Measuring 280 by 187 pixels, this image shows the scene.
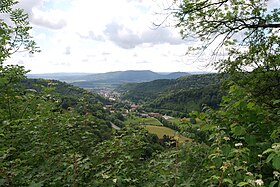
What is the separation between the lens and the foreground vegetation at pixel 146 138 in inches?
106

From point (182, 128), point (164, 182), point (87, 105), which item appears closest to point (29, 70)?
point (87, 105)

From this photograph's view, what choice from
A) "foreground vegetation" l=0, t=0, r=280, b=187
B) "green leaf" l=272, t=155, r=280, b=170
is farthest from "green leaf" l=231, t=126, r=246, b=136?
"green leaf" l=272, t=155, r=280, b=170

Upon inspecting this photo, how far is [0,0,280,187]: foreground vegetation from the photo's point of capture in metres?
2.70

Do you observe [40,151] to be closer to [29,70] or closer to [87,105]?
[87,105]

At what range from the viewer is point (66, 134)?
5160 mm

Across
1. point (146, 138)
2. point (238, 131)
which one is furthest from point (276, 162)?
point (146, 138)

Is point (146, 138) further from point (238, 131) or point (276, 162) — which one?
point (276, 162)

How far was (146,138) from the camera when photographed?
19.6 ft

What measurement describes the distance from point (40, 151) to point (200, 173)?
2.78 meters

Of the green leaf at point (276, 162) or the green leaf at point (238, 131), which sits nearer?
the green leaf at point (276, 162)

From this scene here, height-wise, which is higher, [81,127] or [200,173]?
[81,127]

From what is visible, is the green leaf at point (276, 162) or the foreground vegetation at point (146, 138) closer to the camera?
the green leaf at point (276, 162)

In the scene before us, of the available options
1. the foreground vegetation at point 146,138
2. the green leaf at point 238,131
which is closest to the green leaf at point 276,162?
the foreground vegetation at point 146,138

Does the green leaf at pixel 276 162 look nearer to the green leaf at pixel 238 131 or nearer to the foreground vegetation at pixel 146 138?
the foreground vegetation at pixel 146 138
